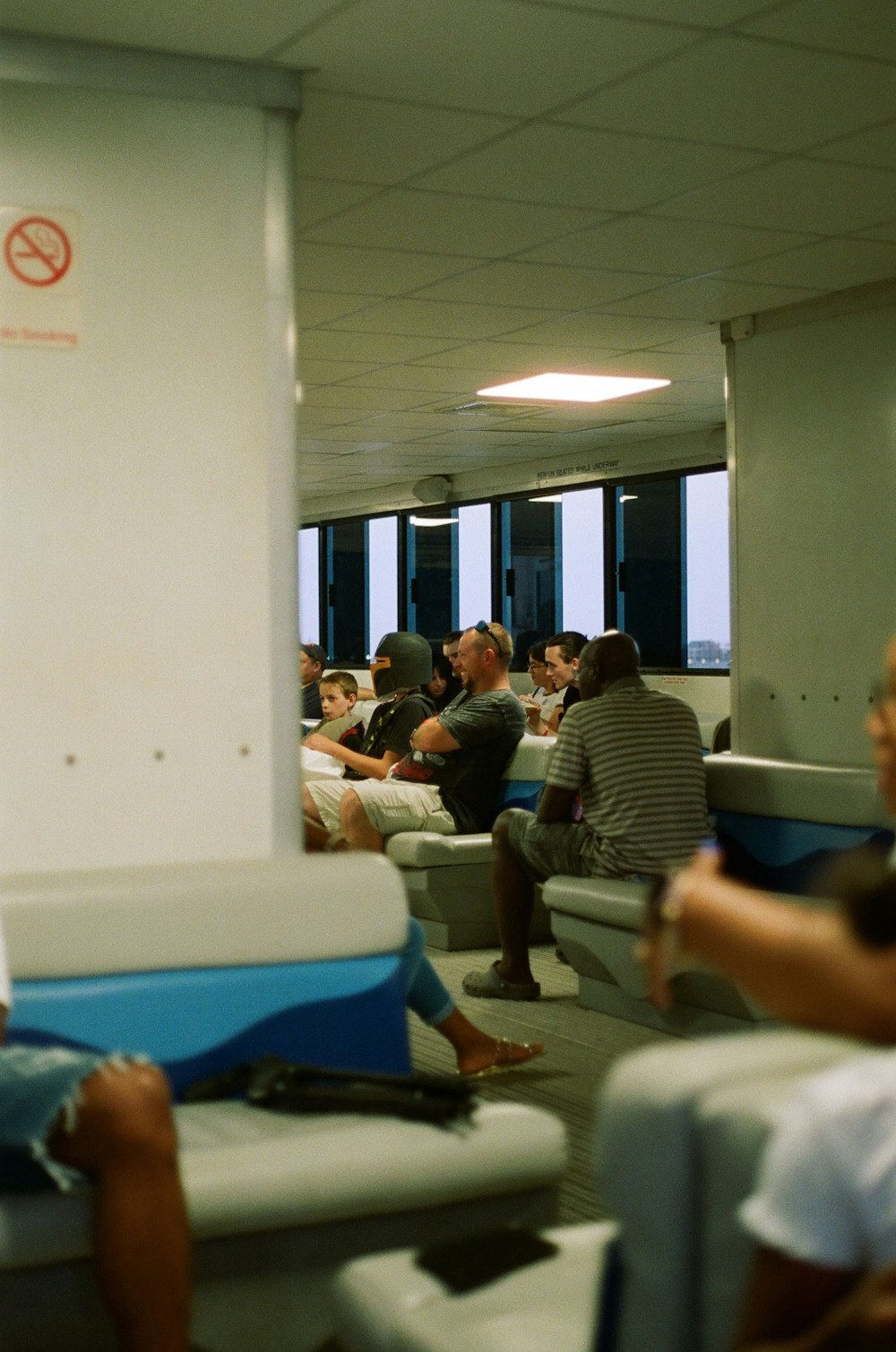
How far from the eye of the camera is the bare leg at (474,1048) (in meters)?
4.45

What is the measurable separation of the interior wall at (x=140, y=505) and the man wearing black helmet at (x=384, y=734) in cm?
361

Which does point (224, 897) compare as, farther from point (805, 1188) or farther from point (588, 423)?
point (588, 423)

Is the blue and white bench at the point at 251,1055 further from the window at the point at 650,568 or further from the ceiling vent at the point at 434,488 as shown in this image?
the ceiling vent at the point at 434,488

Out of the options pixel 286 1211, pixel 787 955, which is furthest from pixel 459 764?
pixel 787 955

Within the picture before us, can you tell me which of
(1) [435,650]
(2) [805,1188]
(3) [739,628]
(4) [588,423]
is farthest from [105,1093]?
(1) [435,650]

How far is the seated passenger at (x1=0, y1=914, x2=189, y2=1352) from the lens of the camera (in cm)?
246

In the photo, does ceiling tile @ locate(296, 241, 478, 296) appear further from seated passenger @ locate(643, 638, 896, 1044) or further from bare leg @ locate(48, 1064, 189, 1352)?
seated passenger @ locate(643, 638, 896, 1044)

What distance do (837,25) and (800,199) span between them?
1.37 meters

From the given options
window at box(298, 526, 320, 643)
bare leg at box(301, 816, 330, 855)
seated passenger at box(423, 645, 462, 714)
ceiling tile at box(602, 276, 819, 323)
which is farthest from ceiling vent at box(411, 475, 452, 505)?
bare leg at box(301, 816, 330, 855)

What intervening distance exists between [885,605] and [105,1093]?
420cm

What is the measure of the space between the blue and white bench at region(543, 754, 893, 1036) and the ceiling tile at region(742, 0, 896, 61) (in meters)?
2.72

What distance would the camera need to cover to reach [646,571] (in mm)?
12047

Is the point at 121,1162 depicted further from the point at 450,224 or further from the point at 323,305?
the point at 323,305

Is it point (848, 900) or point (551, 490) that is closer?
point (848, 900)
